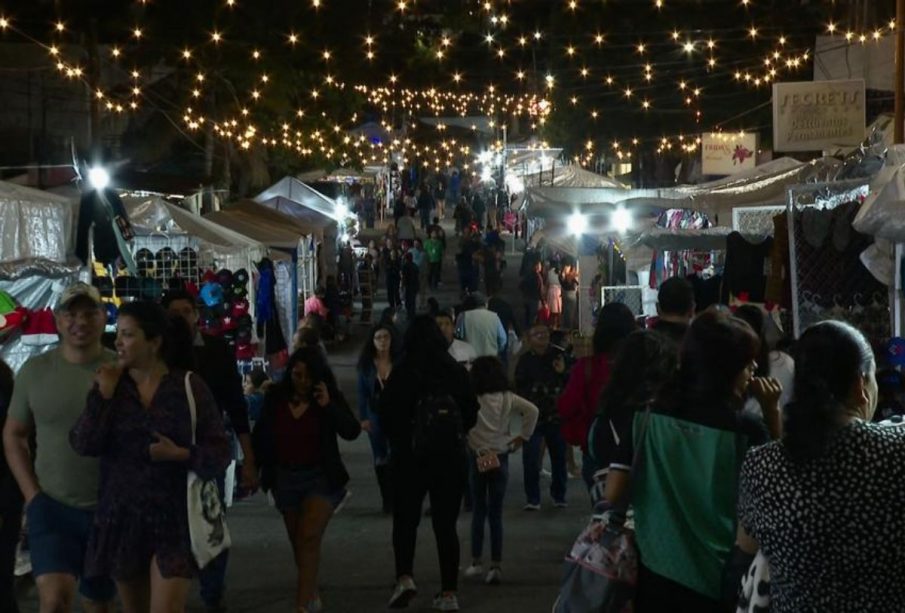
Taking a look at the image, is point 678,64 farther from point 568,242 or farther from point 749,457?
point 749,457

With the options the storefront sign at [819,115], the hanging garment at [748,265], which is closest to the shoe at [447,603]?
the hanging garment at [748,265]

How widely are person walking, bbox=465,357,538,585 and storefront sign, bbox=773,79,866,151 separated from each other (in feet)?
23.3

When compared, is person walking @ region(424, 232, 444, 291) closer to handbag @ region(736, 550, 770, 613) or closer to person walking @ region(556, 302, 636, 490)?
person walking @ region(556, 302, 636, 490)

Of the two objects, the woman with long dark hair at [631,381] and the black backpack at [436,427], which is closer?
the woman with long dark hair at [631,381]

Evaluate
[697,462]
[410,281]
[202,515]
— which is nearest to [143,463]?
[202,515]

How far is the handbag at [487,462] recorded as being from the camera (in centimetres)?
941

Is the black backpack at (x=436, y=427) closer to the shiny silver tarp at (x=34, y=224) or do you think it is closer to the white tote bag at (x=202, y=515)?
the white tote bag at (x=202, y=515)

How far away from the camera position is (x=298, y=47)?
92.1 ft

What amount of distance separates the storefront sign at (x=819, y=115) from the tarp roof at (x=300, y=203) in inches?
445

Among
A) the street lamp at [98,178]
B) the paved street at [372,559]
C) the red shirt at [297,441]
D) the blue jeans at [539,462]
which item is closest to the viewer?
the red shirt at [297,441]

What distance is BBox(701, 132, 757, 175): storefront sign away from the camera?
2448 centimetres

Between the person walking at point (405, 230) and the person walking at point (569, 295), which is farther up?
the person walking at point (405, 230)

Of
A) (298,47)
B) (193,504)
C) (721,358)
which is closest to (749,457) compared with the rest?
(721,358)

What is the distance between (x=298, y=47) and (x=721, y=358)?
24371 mm
